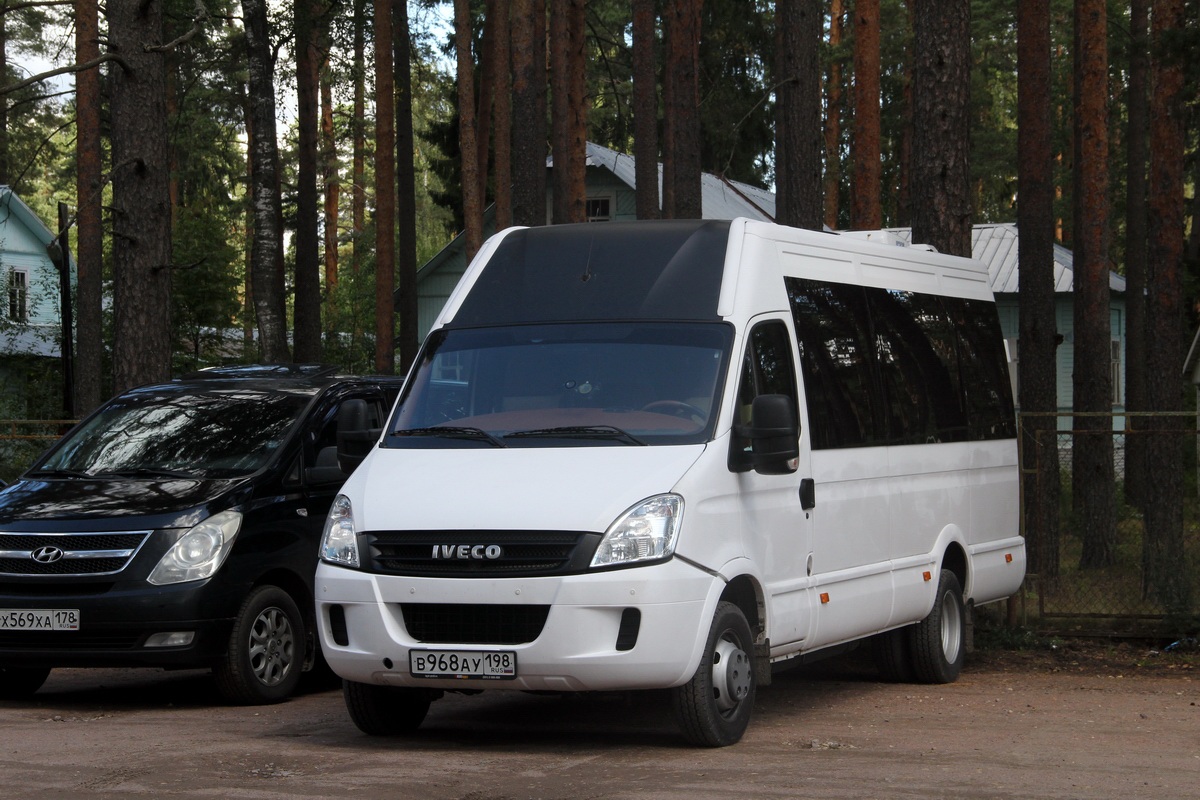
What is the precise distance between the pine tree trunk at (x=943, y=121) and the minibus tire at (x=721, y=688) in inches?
255

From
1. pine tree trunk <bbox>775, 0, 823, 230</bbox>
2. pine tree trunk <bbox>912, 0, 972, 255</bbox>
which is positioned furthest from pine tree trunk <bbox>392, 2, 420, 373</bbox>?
pine tree trunk <bbox>912, 0, 972, 255</bbox>

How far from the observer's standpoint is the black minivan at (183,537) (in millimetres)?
9578

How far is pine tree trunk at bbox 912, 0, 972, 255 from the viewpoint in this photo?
1370cm

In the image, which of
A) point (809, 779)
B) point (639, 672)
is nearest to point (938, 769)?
point (809, 779)

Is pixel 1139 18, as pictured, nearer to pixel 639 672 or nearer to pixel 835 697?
pixel 835 697

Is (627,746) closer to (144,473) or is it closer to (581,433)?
(581,433)

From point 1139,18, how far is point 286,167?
37.9m

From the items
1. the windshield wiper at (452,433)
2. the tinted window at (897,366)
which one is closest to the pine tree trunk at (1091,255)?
the tinted window at (897,366)

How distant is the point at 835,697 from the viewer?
10281mm

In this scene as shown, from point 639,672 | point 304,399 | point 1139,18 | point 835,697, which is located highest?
point 1139,18

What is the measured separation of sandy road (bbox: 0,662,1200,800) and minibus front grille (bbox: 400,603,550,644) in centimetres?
60

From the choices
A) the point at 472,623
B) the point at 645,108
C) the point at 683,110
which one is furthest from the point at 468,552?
the point at 645,108

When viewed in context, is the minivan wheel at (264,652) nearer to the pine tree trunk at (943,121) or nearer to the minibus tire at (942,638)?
the minibus tire at (942,638)

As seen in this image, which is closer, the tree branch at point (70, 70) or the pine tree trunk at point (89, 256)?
the tree branch at point (70, 70)
